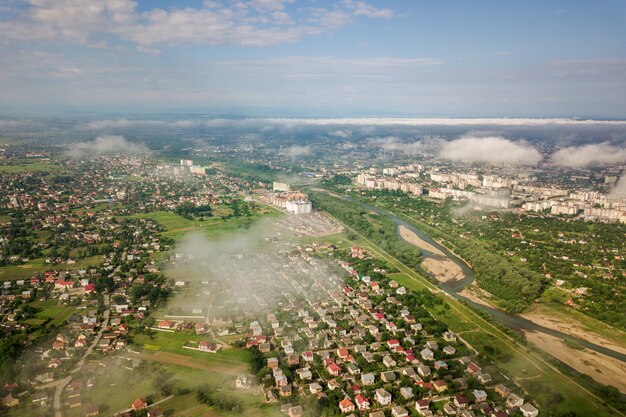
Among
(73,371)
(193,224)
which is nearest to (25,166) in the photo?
(193,224)

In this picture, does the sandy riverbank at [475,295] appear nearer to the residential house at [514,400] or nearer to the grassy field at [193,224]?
the residential house at [514,400]

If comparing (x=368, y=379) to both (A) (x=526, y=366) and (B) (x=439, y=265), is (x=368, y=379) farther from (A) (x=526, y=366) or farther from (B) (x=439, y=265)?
(B) (x=439, y=265)

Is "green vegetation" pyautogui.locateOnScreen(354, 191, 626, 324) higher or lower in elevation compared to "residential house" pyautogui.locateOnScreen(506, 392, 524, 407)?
higher

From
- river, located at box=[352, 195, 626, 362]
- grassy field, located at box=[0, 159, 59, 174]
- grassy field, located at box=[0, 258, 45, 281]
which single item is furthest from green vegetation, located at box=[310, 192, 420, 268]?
grassy field, located at box=[0, 159, 59, 174]

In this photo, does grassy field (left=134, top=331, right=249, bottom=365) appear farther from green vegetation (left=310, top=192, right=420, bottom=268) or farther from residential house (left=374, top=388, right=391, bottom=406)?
green vegetation (left=310, top=192, right=420, bottom=268)

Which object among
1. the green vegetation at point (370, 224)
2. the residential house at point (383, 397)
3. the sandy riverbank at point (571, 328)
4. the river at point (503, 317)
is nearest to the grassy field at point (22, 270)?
the residential house at point (383, 397)
